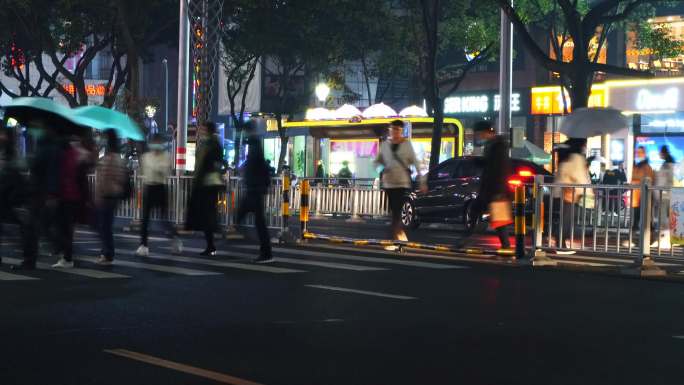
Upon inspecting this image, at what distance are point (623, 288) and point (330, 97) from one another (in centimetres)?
4422

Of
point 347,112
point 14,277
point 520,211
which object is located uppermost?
point 347,112

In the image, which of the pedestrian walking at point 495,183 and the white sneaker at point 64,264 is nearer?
the white sneaker at point 64,264

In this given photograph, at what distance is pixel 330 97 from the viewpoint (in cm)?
5694

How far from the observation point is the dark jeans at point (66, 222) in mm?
14062

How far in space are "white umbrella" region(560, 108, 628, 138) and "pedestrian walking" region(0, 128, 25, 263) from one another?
34.2ft

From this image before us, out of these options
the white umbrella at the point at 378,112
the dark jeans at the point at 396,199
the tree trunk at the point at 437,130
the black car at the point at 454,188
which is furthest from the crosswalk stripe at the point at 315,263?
the white umbrella at the point at 378,112

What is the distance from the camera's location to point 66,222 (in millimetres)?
14062

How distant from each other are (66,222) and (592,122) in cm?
1096

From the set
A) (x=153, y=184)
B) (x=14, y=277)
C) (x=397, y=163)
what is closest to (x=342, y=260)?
(x=397, y=163)

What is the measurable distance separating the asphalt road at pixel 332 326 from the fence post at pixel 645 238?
38 cm

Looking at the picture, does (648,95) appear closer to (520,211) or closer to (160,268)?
(520,211)

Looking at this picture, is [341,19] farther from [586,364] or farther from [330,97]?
[586,364]

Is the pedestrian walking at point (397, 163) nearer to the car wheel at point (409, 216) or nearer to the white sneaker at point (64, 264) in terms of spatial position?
the white sneaker at point (64, 264)

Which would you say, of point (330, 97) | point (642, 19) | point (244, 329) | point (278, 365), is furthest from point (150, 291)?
point (330, 97)
